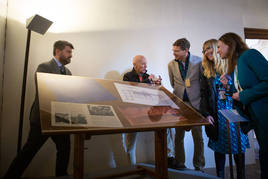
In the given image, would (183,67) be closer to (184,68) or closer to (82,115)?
(184,68)

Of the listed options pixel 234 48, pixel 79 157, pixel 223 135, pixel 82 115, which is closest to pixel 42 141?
pixel 79 157

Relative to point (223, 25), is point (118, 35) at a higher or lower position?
lower

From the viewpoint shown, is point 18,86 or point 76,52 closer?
point 18,86

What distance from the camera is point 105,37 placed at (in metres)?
2.55

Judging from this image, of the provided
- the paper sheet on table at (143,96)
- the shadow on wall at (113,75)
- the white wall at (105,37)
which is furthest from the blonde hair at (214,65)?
the shadow on wall at (113,75)

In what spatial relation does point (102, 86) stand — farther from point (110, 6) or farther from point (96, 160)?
point (110, 6)

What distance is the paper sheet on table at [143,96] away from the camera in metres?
1.15

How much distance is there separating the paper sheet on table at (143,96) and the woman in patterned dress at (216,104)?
694 millimetres

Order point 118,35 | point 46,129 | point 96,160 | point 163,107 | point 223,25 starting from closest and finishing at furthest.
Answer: point 46,129
point 163,107
point 96,160
point 118,35
point 223,25

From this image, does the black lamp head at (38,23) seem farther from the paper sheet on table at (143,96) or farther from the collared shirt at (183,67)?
the collared shirt at (183,67)

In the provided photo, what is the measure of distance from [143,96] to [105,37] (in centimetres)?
162

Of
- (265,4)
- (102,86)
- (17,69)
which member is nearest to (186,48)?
(102,86)

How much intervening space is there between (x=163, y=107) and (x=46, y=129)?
717mm

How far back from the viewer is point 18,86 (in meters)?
2.12
